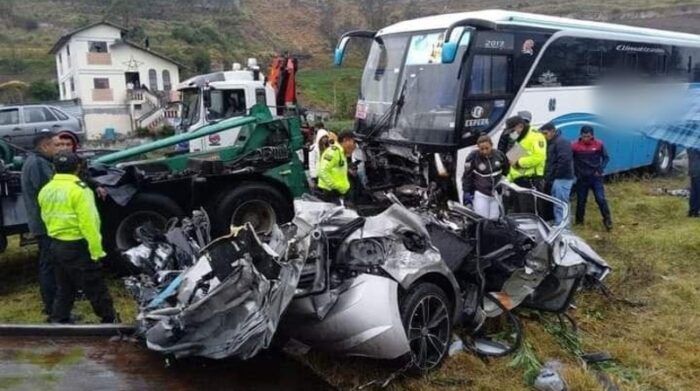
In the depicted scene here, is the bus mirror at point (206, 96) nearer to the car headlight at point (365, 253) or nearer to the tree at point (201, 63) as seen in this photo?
the car headlight at point (365, 253)

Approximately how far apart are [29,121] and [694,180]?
1581cm

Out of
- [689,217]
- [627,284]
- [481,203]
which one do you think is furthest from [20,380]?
[689,217]

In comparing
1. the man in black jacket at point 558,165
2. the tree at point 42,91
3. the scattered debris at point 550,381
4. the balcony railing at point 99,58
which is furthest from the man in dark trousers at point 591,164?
the tree at point 42,91

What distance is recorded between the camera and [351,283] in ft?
12.7

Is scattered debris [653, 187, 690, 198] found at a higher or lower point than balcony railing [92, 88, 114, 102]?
lower

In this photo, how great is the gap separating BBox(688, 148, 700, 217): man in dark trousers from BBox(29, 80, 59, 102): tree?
35431 millimetres

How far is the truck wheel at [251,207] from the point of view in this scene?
691 cm

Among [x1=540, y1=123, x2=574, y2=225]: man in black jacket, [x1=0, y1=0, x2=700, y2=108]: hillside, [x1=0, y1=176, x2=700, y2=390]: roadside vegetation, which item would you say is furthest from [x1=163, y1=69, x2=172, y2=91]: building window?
[x1=540, y1=123, x2=574, y2=225]: man in black jacket

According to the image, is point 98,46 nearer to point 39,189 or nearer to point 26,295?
point 26,295

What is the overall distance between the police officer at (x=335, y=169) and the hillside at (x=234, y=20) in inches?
1139

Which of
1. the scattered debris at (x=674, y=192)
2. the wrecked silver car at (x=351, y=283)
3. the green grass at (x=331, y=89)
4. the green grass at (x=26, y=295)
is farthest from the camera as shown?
the green grass at (x=331, y=89)

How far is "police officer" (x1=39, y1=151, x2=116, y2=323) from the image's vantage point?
15.3ft

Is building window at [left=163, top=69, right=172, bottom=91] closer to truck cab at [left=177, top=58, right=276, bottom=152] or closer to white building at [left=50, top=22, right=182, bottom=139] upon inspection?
white building at [left=50, top=22, right=182, bottom=139]

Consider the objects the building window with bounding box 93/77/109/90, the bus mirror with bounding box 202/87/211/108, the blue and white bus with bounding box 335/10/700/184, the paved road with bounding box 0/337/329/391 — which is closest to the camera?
the paved road with bounding box 0/337/329/391
